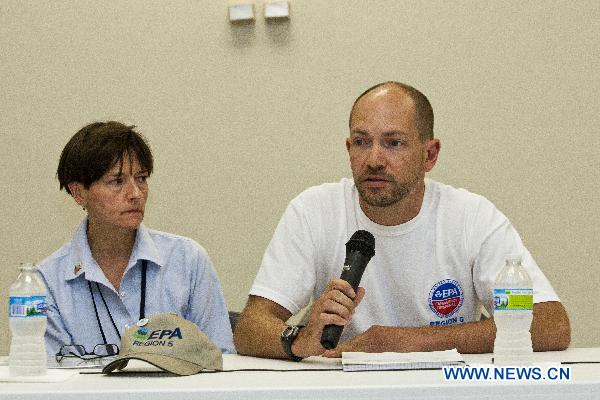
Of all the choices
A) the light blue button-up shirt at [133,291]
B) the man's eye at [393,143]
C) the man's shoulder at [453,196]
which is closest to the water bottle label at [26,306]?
the light blue button-up shirt at [133,291]

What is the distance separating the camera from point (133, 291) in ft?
9.39

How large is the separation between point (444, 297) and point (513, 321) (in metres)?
0.65

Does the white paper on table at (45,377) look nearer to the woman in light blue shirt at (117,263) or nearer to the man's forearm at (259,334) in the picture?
the man's forearm at (259,334)

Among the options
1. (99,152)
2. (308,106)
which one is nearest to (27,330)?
(99,152)

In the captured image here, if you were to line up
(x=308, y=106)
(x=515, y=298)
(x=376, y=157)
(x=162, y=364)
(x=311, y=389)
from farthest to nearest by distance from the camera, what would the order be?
(x=308, y=106), (x=376, y=157), (x=515, y=298), (x=162, y=364), (x=311, y=389)

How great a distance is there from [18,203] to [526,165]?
229cm

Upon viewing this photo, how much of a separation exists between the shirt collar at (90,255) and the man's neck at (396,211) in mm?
752

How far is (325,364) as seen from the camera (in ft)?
6.62

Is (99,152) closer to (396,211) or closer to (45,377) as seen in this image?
(396,211)

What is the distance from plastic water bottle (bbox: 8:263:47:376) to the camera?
183 cm

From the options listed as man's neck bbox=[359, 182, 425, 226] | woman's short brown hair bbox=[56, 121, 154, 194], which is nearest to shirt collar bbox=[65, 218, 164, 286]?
woman's short brown hair bbox=[56, 121, 154, 194]

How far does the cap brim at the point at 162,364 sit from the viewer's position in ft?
5.81

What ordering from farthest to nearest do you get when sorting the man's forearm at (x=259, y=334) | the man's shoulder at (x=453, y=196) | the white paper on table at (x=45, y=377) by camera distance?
the man's shoulder at (x=453, y=196) < the man's forearm at (x=259, y=334) < the white paper on table at (x=45, y=377)

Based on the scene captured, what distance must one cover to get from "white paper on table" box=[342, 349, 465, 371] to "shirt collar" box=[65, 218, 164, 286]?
3.61ft
